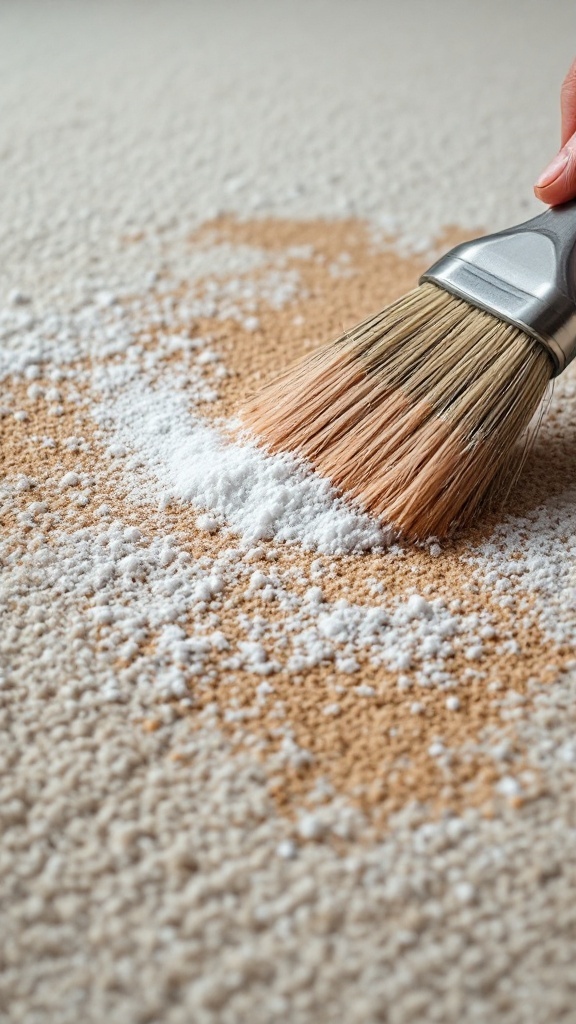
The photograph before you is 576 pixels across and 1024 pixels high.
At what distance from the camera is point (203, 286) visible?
1.13m

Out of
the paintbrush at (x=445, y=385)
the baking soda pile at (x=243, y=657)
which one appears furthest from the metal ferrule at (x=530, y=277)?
the baking soda pile at (x=243, y=657)

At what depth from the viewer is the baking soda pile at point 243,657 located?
1.82 ft

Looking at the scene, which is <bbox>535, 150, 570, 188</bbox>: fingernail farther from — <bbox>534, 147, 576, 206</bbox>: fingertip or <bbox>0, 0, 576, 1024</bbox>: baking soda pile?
<bbox>0, 0, 576, 1024</bbox>: baking soda pile

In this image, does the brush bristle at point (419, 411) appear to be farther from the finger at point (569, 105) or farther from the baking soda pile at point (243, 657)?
the finger at point (569, 105)

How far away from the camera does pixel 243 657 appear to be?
2.35ft

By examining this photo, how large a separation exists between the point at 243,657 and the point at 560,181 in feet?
1.72

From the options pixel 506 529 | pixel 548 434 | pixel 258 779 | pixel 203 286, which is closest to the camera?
pixel 258 779

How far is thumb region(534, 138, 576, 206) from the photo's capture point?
2.83ft

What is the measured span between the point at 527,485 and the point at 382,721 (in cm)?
32

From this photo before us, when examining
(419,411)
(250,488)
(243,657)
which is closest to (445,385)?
(419,411)

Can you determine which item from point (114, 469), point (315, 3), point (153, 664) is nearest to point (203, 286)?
point (114, 469)

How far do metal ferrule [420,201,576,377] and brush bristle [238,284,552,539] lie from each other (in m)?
0.01

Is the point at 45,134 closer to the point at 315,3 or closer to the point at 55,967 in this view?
the point at 315,3

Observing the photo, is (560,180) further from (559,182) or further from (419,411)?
(419,411)
